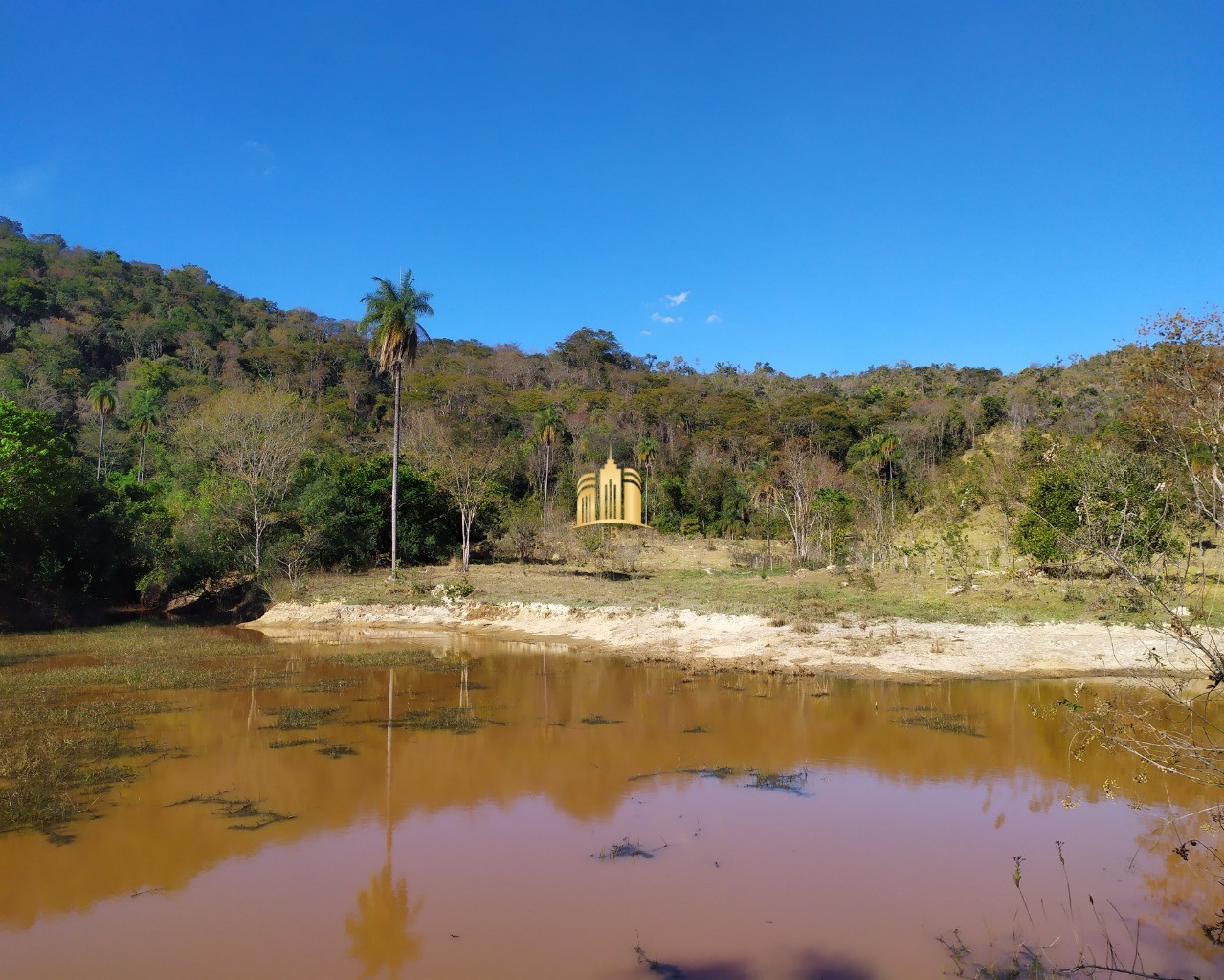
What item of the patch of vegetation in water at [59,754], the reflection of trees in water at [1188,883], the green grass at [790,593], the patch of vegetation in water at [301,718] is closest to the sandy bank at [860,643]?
the green grass at [790,593]

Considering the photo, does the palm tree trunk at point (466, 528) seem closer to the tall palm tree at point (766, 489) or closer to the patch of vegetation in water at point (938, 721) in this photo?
the tall palm tree at point (766, 489)

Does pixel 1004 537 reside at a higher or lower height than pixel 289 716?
higher

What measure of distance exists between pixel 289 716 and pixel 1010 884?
1032 cm

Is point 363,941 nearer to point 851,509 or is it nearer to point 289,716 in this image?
point 289,716

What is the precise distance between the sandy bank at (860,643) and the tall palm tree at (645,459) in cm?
2616

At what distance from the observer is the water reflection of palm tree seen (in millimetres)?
5438

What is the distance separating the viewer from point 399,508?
35.2 metres

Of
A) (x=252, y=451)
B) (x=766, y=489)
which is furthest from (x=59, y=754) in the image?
(x=766, y=489)

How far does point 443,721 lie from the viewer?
12.3 m

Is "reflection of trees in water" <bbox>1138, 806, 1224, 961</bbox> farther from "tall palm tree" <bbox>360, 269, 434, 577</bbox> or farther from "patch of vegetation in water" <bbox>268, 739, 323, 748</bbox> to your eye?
"tall palm tree" <bbox>360, 269, 434, 577</bbox>

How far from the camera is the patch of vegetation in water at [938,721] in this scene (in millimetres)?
11414

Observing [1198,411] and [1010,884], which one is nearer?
[1198,411]

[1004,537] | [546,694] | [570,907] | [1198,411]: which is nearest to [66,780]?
[570,907]

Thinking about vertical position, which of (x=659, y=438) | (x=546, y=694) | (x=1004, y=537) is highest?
(x=659, y=438)
